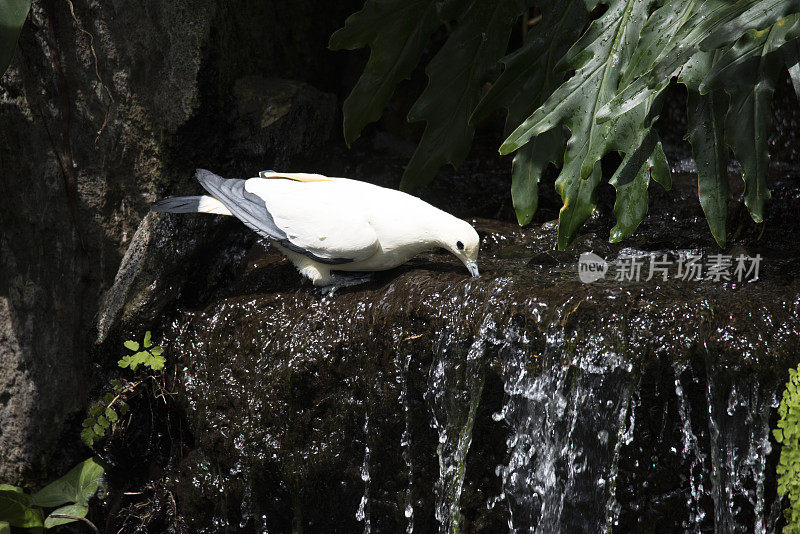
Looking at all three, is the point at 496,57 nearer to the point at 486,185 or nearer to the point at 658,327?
the point at 486,185

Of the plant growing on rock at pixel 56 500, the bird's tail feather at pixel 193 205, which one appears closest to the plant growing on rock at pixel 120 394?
the plant growing on rock at pixel 56 500

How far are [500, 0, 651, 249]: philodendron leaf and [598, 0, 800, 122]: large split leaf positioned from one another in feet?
0.34

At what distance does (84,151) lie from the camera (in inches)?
119

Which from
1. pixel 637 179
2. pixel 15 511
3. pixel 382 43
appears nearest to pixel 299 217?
pixel 382 43

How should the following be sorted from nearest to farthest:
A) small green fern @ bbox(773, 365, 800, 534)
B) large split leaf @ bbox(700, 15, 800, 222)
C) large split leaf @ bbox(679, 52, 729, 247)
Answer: small green fern @ bbox(773, 365, 800, 534) < large split leaf @ bbox(700, 15, 800, 222) < large split leaf @ bbox(679, 52, 729, 247)

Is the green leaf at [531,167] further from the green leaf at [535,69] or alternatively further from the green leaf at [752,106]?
the green leaf at [752,106]

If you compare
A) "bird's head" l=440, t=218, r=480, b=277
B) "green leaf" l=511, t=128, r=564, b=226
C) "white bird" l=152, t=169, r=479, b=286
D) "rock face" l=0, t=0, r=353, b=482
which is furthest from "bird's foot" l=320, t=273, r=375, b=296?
"rock face" l=0, t=0, r=353, b=482

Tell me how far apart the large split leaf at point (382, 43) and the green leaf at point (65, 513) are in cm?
178

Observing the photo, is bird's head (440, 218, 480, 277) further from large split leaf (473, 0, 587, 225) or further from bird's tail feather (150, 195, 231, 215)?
bird's tail feather (150, 195, 231, 215)

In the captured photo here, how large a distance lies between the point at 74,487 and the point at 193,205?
1203 millimetres

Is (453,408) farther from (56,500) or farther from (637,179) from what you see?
(56,500)

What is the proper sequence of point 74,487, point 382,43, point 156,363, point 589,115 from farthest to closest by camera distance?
point 382,43, point 74,487, point 156,363, point 589,115

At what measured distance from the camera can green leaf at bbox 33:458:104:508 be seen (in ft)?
9.56

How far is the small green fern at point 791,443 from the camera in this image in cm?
203
